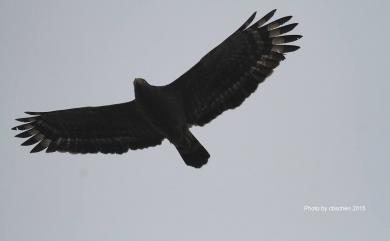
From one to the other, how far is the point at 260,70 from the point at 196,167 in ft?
6.10

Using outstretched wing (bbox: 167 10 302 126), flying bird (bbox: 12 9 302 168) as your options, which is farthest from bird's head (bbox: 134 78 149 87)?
outstretched wing (bbox: 167 10 302 126)

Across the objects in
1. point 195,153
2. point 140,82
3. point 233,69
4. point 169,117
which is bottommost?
point 195,153

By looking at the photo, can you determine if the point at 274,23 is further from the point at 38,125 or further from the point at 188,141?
the point at 38,125

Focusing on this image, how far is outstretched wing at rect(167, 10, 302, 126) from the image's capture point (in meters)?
10.6

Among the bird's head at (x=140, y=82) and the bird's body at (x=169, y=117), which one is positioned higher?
the bird's head at (x=140, y=82)

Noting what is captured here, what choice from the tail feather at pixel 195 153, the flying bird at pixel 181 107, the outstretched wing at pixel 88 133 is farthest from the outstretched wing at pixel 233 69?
the outstretched wing at pixel 88 133

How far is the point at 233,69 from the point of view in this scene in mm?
10992

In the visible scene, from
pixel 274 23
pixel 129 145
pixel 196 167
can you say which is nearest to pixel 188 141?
pixel 196 167

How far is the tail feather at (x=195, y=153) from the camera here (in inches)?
430

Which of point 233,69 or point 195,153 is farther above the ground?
point 233,69

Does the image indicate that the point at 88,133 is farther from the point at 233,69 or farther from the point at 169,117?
the point at 233,69

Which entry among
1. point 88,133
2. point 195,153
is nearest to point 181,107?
point 195,153

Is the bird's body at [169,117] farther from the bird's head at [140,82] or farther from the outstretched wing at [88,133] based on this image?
the outstretched wing at [88,133]

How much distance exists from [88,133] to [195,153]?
198cm
